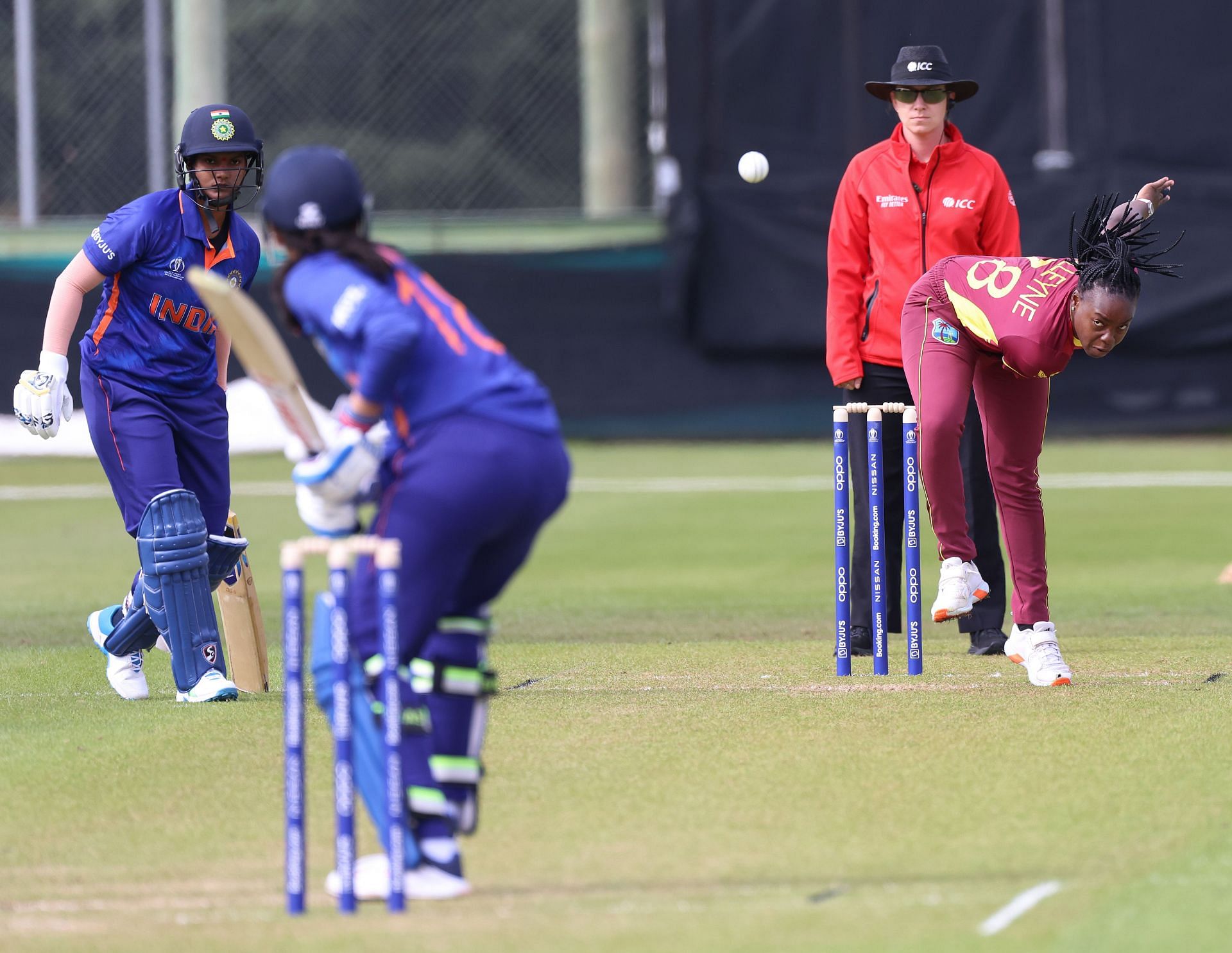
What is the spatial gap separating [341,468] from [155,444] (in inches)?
95.5

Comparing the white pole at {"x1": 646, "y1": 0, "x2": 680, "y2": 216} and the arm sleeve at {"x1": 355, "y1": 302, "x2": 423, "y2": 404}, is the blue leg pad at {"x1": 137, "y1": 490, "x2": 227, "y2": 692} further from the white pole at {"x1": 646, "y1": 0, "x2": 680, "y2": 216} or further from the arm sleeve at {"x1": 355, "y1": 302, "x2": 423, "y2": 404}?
the white pole at {"x1": 646, "y1": 0, "x2": 680, "y2": 216}

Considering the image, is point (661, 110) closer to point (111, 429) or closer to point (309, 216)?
point (111, 429)

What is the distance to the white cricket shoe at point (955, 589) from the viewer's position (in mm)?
6059

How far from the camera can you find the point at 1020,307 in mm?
5672

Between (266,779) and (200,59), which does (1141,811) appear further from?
(200,59)

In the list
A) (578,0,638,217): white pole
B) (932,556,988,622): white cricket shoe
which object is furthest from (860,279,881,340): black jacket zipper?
(578,0,638,217): white pole

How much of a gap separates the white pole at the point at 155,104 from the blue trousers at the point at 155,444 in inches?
442

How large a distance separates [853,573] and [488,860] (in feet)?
10.0

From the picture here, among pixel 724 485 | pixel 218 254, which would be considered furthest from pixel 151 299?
pixel 724 485

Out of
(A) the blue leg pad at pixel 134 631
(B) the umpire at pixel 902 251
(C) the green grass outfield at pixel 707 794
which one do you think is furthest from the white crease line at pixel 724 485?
(A) the blue leg pad at pixel 134 631

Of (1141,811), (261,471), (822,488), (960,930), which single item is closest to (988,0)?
(822,488)

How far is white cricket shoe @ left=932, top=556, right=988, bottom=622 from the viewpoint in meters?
6.06

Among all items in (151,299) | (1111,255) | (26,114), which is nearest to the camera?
(1111,255)

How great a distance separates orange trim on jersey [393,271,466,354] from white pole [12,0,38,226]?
47.5ft
